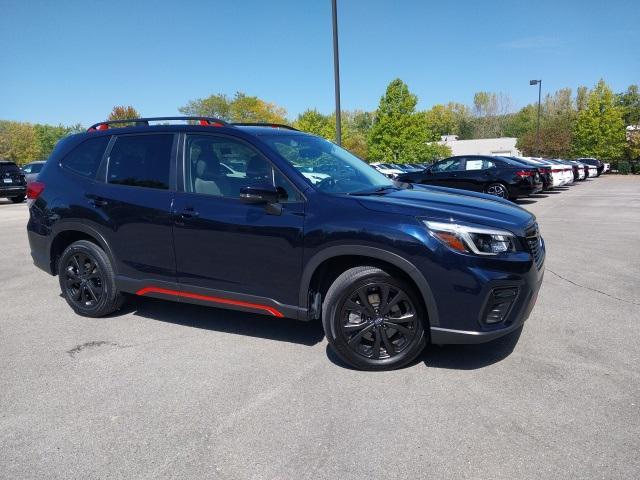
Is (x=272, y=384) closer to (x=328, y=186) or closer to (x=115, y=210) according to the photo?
(x=328, y=186)

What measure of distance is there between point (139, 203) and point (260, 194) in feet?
4.36

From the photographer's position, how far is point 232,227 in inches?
150

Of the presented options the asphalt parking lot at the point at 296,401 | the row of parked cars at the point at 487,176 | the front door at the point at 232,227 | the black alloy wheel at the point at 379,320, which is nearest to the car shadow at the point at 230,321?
the asphalt parking lot at the point at 296,401

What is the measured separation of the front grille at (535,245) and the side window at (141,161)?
2911 millimetres

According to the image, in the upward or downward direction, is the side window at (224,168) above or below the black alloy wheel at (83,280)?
above

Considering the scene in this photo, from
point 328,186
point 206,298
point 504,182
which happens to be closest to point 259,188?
point 328,186

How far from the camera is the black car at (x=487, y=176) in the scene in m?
14.9

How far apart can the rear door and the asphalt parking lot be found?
2.20ft

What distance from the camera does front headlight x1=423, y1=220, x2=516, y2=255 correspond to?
321 centimetres

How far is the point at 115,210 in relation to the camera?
4.42 m

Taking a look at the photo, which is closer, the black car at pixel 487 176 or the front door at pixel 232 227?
the front door at pixel 232 227

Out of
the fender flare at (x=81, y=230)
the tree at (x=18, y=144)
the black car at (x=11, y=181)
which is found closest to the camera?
the fender flare at (x=81, y=230)

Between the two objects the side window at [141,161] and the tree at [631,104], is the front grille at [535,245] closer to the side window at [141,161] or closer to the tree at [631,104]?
the side window at [141,161]

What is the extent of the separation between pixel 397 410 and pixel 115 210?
301 cm
